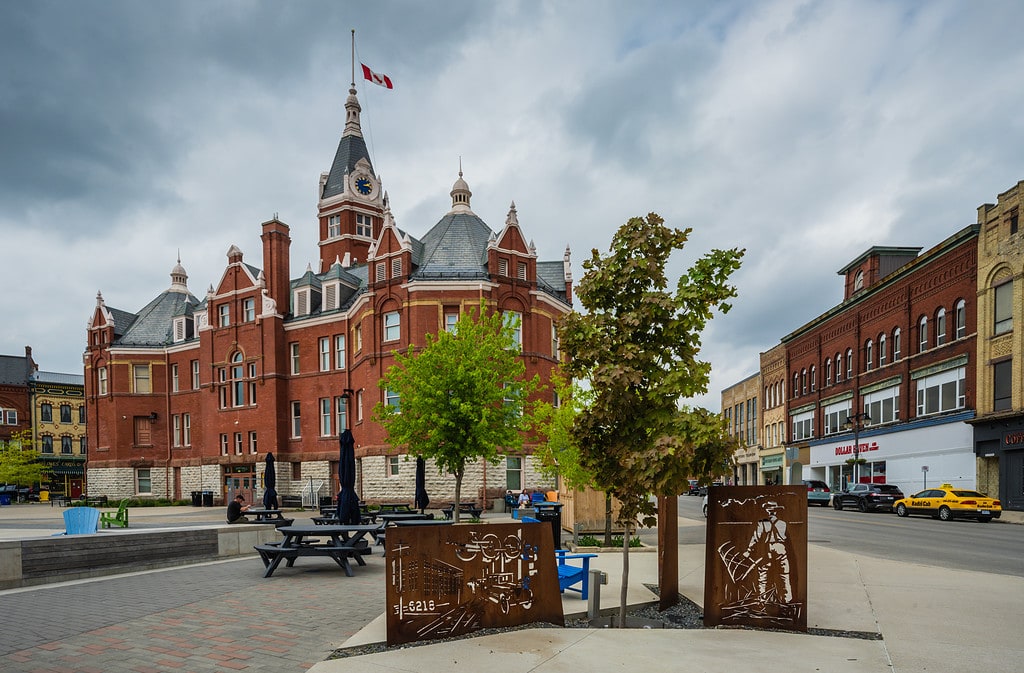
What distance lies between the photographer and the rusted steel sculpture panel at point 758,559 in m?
7.41

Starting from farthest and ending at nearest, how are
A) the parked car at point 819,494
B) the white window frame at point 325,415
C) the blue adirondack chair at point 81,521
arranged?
1. the parked car at point 819,494
2. the white window frame at point 325,415
3. the blue adirondack chair at point 81,521

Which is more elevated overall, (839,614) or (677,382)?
(677,382)

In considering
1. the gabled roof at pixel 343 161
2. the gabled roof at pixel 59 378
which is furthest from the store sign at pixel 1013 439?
the gabled roof at pixel 59 378

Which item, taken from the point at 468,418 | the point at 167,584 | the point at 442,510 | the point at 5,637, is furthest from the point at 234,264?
the point at 5,637

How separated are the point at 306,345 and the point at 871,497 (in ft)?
110

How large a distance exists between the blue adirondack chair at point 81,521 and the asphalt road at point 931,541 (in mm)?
13947

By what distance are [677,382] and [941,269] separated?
122 feet

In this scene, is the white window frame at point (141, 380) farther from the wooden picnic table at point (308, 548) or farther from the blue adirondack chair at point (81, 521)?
the wooden picnic table at point (308, 548)

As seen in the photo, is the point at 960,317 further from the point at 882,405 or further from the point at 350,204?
the point at 350,204

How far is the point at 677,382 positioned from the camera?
778 cm

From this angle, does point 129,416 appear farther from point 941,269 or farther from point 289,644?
point 941,269

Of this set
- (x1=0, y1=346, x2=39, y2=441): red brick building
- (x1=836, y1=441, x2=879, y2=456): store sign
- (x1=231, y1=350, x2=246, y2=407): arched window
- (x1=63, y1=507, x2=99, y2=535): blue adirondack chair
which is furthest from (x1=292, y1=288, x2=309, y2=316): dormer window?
(x1=0, y1=346, x2=39, y2=441): red brick building

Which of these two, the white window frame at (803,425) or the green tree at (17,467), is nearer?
the green tree at (17,467)

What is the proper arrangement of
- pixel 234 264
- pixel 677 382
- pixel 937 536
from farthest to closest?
pixel 234 264
pixel 937 536
pixel 677 382
